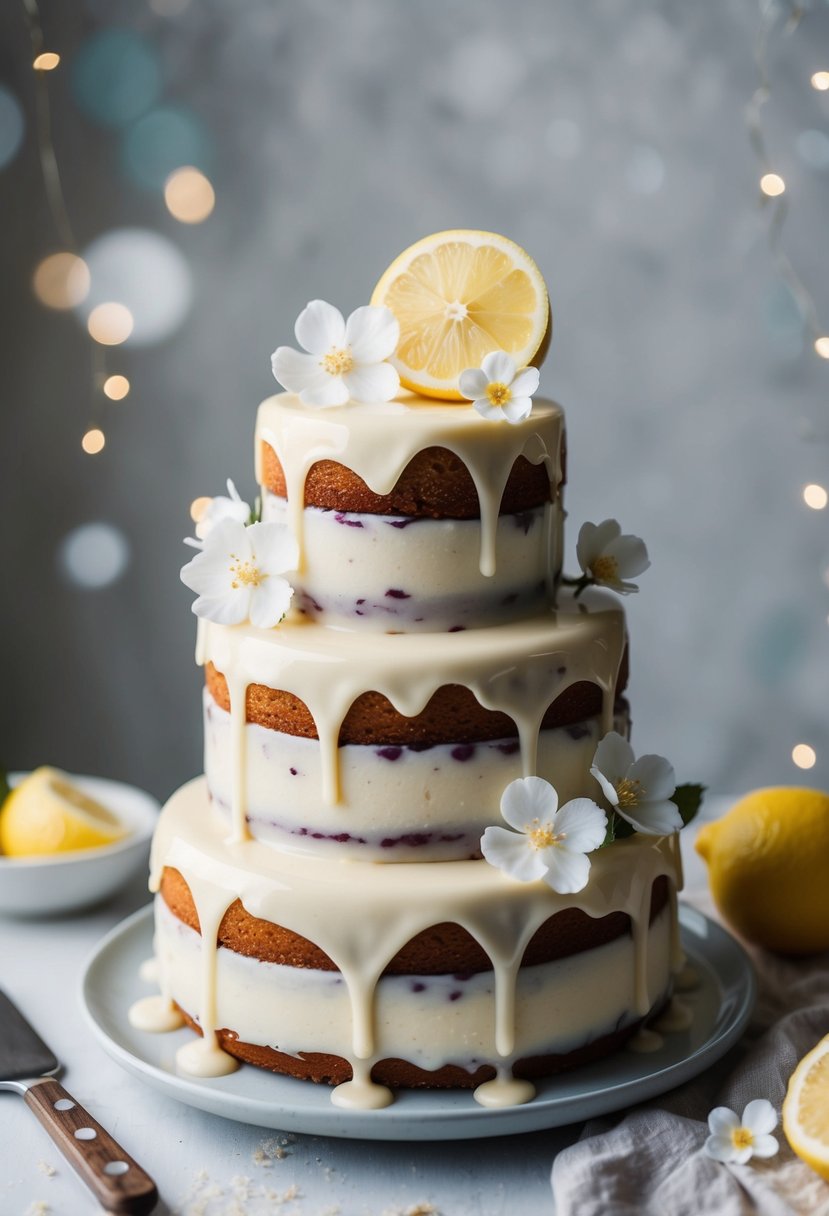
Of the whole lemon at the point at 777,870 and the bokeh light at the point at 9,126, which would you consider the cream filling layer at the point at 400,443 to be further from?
the bokeh light at the point at 9,126

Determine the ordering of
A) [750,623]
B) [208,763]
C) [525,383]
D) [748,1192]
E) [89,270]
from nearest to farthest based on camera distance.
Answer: [748,1192] → [525,383] → [208,763] → [89,270] → [750,623]

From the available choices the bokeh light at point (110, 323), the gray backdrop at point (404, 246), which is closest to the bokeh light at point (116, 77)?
the gray backdrop at point (404, 246)

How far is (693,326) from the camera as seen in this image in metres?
3.00

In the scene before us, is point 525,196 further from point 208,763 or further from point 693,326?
point 208,763

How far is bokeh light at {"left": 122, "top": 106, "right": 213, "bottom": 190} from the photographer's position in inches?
114

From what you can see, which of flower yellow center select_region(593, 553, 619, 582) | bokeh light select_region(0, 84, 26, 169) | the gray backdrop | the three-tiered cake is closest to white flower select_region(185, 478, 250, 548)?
the three-tiered cake

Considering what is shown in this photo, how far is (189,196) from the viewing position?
9.65 feet

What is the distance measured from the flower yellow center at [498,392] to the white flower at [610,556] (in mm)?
301

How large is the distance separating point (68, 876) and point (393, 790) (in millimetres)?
864

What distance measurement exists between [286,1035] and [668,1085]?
474 millimetres

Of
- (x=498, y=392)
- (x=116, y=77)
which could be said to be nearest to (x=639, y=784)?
(x=498, y=392)

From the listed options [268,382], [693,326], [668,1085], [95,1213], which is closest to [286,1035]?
[95,1213]

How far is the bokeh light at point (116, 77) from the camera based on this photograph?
2844 millimetres

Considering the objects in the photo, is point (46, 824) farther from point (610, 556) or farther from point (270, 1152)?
point (610, 556)
